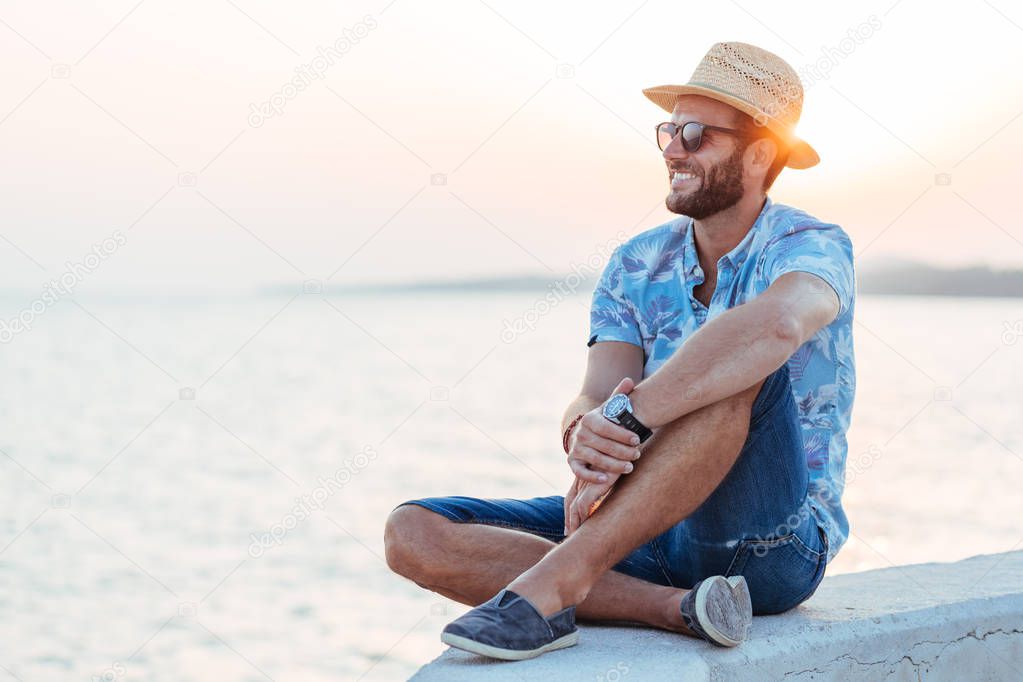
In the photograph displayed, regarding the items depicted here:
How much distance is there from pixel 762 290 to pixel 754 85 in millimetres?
579

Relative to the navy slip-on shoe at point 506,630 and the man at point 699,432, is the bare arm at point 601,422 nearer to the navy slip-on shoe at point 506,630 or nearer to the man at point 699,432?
the man at point 699,432

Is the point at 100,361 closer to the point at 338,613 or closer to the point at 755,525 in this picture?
the point at 338,613

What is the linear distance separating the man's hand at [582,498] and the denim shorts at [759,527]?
13cm

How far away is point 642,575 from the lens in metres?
2.54

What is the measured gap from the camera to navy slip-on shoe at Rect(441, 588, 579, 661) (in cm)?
208

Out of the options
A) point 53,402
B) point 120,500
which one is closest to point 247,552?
point 120,500

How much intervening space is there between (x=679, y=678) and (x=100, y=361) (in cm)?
2294

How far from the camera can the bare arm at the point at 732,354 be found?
216 centimetres

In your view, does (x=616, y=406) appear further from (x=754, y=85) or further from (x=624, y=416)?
(x=754, y=85)

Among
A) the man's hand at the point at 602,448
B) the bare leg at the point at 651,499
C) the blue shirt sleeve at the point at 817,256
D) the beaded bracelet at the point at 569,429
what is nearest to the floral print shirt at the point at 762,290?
the blue shirt sleeve at the point at 817,256

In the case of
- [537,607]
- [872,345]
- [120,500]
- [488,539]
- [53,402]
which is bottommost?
[537,607]

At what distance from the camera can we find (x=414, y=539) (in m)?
2.51

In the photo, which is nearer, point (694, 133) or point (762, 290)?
point (762, 290)

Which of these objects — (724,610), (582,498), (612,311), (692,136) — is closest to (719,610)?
(724,610)
